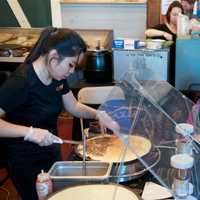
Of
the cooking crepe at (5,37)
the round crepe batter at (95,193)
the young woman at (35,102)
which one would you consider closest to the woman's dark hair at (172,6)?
the cooking crepe at (5,37)

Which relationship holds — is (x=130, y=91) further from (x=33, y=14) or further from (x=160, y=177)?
(x=33, y=14)

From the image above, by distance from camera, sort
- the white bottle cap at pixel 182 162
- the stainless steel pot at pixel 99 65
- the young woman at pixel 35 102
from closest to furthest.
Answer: the white bottle cap at pixel 182 162 < the young woman at pixel 35 102 < the stainless steel pot at pixel 99 65

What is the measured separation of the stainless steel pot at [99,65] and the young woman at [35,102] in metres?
1.12

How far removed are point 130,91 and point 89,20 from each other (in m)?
2.44

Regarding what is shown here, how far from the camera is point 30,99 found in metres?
1.57

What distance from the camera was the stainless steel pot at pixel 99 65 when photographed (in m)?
2.84

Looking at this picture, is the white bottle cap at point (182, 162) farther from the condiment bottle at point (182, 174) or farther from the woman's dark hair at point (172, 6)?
the woman's dark hair at point (172, 6)

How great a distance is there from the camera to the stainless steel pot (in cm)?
284

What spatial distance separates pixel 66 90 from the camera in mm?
1774

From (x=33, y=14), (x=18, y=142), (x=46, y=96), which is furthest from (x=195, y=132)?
(x=33, y=14)

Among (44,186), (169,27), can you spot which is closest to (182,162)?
(44,186)

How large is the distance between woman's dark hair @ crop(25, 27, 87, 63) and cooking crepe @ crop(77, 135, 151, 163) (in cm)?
36

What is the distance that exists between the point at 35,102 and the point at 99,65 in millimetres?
1325

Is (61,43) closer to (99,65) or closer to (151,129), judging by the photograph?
(151,129)
